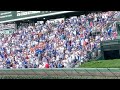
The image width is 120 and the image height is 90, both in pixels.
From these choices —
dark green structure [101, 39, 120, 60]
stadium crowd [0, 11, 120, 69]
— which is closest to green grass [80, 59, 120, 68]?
stadium crowd [0, 11, 120, 69]

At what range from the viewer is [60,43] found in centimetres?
2180

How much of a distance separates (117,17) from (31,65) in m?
5.89

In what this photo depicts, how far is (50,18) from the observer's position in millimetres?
29266

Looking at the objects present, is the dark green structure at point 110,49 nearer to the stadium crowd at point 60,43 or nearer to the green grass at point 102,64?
the stadium crowd at point 60,43

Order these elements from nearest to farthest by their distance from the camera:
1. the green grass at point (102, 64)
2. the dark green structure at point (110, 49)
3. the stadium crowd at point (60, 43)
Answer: the green grass at point (102, 64)
the dark green structure at point (110, 49)
the stadium crowd at point (60, 43)

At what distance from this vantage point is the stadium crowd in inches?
760

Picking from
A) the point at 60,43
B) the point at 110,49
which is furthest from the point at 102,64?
the point at 60,43

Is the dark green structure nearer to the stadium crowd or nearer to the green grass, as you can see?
the stadium crowd

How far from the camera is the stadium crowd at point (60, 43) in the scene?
19312 millimetres

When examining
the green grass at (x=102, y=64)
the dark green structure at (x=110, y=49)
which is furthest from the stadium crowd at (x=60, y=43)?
the green grass at (x=102, y=64)
